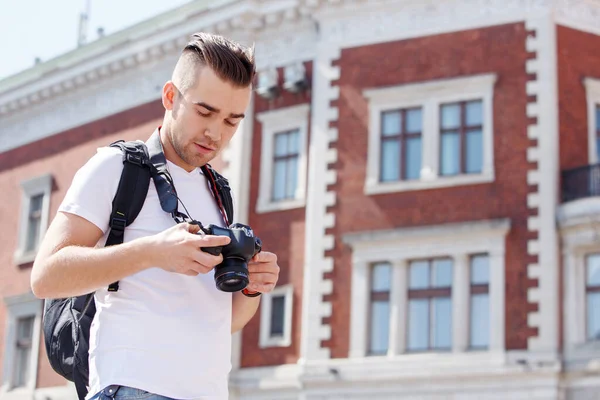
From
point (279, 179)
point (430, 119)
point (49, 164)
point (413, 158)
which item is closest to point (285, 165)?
point (279, 179)

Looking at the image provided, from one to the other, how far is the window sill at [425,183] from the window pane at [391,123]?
3.08 feet

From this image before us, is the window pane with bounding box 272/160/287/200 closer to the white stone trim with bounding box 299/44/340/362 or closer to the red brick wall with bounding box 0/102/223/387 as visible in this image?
the white stone trim with bounding box 299/44/340/362

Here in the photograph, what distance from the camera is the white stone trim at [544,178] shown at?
1955 cm

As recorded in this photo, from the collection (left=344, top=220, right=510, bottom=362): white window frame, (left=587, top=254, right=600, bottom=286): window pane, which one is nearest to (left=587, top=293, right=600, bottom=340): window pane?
(left=587, top=254, right=600, bottom=286): window pane

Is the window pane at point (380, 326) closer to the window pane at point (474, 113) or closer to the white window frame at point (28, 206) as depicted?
the window pane at point (474, 113)

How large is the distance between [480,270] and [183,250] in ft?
57.0

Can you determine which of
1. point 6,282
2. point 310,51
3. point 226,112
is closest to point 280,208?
point 310,51

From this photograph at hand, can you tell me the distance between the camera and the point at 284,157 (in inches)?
899

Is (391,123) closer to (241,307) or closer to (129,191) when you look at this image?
(241,307)

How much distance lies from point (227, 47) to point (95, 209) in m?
0.60

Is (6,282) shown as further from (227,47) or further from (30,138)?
(227,47)

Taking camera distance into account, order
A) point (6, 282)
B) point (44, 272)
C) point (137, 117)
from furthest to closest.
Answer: point (6, 282) → point (137, 117) → point (44, 272)

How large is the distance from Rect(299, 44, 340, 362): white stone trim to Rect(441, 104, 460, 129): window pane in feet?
7.07

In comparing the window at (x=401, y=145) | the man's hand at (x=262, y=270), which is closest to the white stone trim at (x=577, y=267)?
the window at (x=401, y=145)
